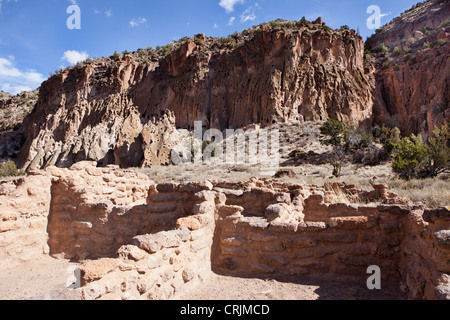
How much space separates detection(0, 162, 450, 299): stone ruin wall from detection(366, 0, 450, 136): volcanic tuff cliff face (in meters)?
31.7

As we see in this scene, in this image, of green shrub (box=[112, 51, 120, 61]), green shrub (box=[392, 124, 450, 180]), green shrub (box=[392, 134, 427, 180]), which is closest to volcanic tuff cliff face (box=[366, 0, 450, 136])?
green shrub (box=[392, 124, 450, 180])

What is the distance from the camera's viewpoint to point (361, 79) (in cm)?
3541

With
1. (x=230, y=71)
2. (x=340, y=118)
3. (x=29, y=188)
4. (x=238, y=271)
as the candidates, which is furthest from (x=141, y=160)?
(x=238, y=271)

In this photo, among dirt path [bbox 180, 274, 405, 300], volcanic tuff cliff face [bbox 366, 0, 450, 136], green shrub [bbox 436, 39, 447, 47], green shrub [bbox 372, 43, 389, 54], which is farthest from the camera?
green shrub [bbox 372, 43, 389, 54]

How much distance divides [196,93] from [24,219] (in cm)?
3402

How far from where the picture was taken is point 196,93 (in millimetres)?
38062

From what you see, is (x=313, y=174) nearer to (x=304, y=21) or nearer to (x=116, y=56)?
(x=304, y=21)

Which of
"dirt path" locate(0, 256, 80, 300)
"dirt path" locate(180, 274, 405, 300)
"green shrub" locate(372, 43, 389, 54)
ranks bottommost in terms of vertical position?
"dirt path" locate(0, 256, 80, 300)

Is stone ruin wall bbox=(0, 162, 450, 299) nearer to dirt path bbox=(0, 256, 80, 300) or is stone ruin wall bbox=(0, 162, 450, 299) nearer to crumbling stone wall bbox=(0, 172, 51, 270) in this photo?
crumbling stone wall bbox=(0, 172, 51, 270)

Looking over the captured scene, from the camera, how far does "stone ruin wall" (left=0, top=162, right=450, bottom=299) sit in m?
3.04

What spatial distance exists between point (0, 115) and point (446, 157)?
69.9 meters

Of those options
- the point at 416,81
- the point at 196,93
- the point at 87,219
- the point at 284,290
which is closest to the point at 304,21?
the point at 416,81

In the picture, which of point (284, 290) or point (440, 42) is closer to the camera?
point (284, 290)
